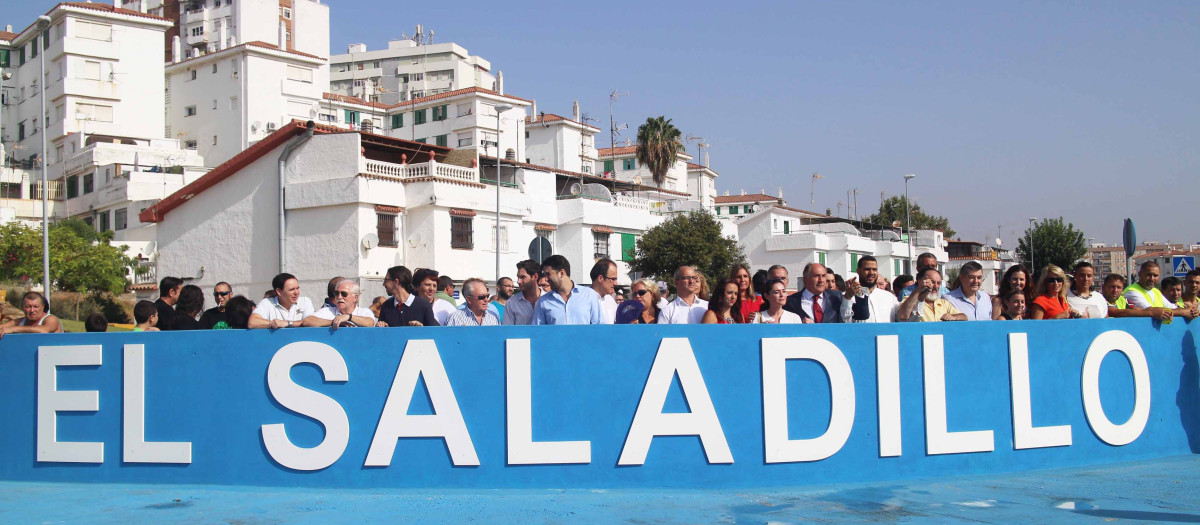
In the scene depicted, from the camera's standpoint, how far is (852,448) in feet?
21.1

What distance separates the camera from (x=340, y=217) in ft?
112

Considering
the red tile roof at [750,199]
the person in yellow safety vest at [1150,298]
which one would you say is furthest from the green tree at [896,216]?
the person in yellow safety vest at [1150,298]

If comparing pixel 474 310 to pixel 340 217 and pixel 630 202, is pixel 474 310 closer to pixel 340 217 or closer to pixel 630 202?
pixel 340 217

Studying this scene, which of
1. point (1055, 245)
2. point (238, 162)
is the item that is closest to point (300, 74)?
point (238, 162)

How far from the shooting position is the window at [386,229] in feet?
115

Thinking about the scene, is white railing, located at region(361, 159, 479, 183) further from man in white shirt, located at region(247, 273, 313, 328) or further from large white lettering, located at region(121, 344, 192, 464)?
large white lettering, located at region(121, 344, 192, 464)

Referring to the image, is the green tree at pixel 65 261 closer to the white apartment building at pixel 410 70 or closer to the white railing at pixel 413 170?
the white railing at pixel 413 170

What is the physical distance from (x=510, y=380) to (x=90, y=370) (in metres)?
2.91

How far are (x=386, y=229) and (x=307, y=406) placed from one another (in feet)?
96.9

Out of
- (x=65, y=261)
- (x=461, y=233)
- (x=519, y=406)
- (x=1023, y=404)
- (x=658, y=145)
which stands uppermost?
(x=658, y=145)

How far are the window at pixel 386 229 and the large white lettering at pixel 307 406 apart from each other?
29.1 metres

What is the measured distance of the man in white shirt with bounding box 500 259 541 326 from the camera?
7258mm

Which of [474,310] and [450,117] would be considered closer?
[474,310]

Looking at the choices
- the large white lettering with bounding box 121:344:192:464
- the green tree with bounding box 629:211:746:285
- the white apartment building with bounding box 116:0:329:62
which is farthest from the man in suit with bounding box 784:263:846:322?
the white apartment building with bounding box 116:0:329:62
